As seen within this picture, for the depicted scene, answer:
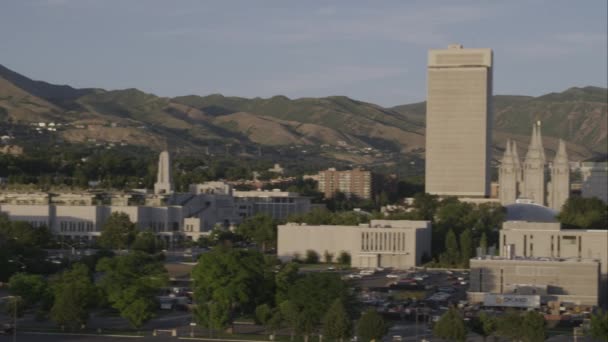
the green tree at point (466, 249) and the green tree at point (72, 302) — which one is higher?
the green tree at point (466, 249)

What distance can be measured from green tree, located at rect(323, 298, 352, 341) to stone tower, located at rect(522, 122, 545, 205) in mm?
93233

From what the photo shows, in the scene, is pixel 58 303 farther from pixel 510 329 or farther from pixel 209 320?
pixel 510 329

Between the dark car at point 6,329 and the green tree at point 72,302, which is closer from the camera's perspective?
the dark car at point 6,329

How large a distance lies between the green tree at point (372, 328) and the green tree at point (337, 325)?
471 millimetres

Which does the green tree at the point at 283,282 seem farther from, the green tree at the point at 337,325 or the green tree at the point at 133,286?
the green tree at the point at 337,325

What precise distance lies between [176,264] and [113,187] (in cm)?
4984

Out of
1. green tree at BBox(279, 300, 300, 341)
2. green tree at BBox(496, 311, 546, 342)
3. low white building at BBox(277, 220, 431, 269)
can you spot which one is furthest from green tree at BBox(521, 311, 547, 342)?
low white building at BBox(277, 220, 431, 269)

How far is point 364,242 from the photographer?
99.6 m

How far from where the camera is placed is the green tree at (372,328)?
2141 inches

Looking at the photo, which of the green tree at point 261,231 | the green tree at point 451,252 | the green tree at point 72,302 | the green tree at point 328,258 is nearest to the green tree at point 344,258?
the green tree at point 328,258

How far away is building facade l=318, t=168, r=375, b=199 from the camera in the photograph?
167 metres

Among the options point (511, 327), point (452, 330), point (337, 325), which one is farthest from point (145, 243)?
point (452, 330)

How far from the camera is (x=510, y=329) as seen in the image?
2191 inches

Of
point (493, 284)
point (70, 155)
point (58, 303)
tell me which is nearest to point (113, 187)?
point (70, 155)
